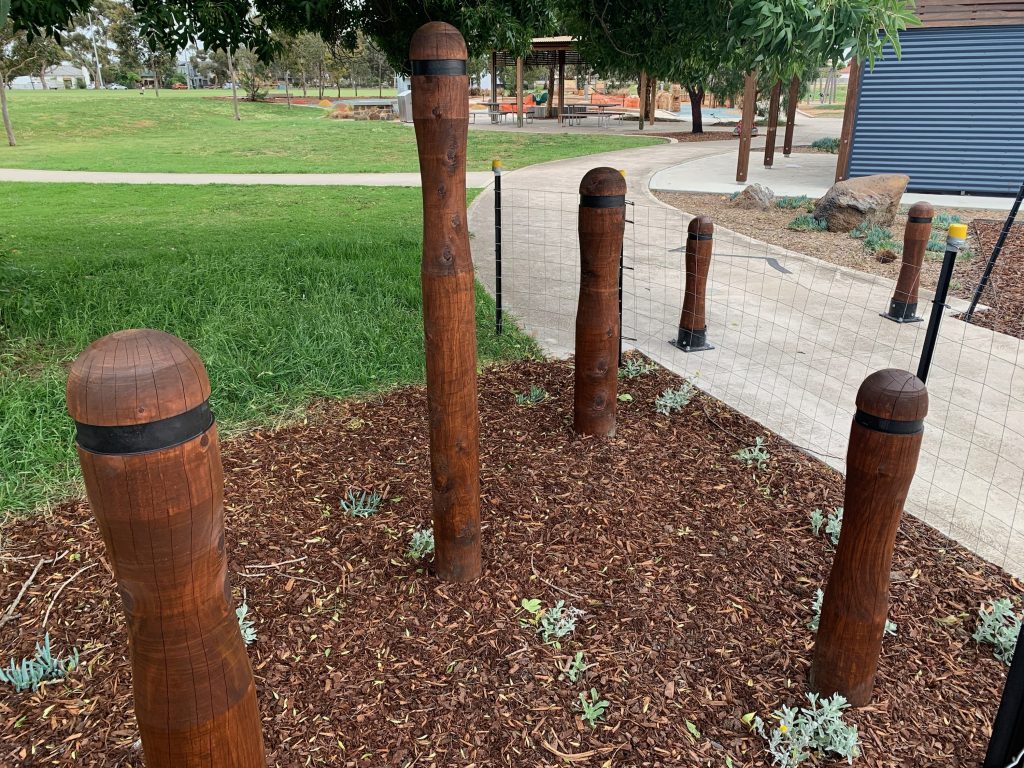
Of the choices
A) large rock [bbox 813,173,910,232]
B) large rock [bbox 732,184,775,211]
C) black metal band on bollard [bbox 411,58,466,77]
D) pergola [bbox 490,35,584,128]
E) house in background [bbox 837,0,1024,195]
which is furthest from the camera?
pergola [bbox 490,35,584,128]

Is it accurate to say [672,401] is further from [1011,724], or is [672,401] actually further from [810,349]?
[1011,724]

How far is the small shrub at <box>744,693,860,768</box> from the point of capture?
6.82ft

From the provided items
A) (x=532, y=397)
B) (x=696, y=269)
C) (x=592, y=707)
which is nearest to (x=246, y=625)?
(x=592, y=707)

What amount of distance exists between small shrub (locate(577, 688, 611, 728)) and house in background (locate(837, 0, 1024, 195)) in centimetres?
1366

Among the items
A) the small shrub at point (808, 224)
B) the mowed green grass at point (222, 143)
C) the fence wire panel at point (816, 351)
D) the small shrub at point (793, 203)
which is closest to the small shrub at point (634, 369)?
the fence wire panel at point (816, 351)

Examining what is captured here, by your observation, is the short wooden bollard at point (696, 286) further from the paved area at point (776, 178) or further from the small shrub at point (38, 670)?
the paved area at point (776, 178)

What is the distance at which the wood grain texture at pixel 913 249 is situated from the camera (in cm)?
583

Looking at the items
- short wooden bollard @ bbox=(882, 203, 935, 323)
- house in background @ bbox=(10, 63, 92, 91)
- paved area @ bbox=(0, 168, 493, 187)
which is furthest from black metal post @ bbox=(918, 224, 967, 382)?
house in background @ bbox=(10, 63, 92, 91)

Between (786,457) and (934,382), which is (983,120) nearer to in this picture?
(934,382)

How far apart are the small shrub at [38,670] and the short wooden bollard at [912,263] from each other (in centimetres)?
586

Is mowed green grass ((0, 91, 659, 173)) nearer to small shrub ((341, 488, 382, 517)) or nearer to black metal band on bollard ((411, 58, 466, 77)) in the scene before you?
small shrub ((341, 488, 382, 517))

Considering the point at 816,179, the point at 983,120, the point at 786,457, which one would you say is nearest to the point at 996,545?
the point at 786,457

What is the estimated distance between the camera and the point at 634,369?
477 centimetres

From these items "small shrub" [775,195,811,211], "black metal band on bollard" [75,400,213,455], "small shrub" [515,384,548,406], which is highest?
"black metal band on bollard" [75,400,213,455]
